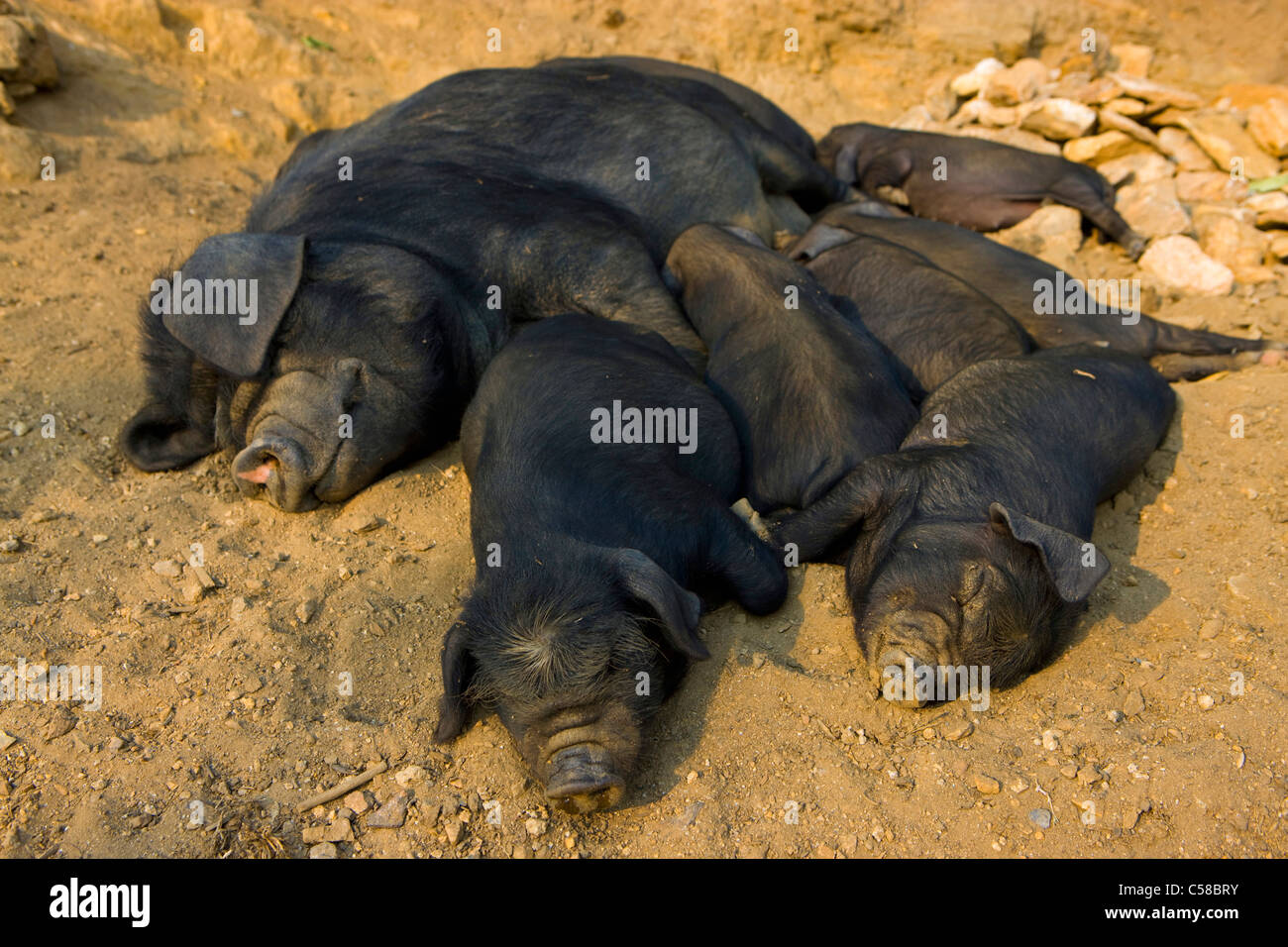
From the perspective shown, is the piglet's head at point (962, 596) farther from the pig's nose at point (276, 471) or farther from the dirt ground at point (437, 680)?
the pig's nose at point (276, 471)

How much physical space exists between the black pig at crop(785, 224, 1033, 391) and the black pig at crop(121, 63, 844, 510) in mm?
840

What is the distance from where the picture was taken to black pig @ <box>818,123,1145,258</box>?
684 cm

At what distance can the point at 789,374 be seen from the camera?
15.1ft

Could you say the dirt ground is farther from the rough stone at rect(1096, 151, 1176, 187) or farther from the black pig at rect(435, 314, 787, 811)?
the rough stone at rect(1096, 151, 1176, 187)

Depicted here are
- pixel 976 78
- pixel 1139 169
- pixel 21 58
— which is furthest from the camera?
pixel 976 78

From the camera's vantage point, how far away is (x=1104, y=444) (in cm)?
448

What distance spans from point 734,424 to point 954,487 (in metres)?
1.03

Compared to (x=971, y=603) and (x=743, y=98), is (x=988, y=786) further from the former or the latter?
(x=743, y=98)

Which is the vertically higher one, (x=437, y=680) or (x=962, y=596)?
(x=962, y=596)

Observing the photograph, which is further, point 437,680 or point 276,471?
point 276,471

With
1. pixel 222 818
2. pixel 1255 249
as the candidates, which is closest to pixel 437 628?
pixel 222 818

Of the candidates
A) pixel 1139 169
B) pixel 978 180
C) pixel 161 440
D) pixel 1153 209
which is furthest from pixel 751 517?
pixel 1139 169

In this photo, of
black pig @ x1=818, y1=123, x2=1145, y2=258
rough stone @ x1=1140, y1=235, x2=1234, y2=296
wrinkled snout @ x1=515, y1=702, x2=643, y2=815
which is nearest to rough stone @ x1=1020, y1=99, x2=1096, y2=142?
black pig @ x1=818, y1=123, x2=1145, y2=258

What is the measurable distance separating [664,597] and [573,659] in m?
0.35
